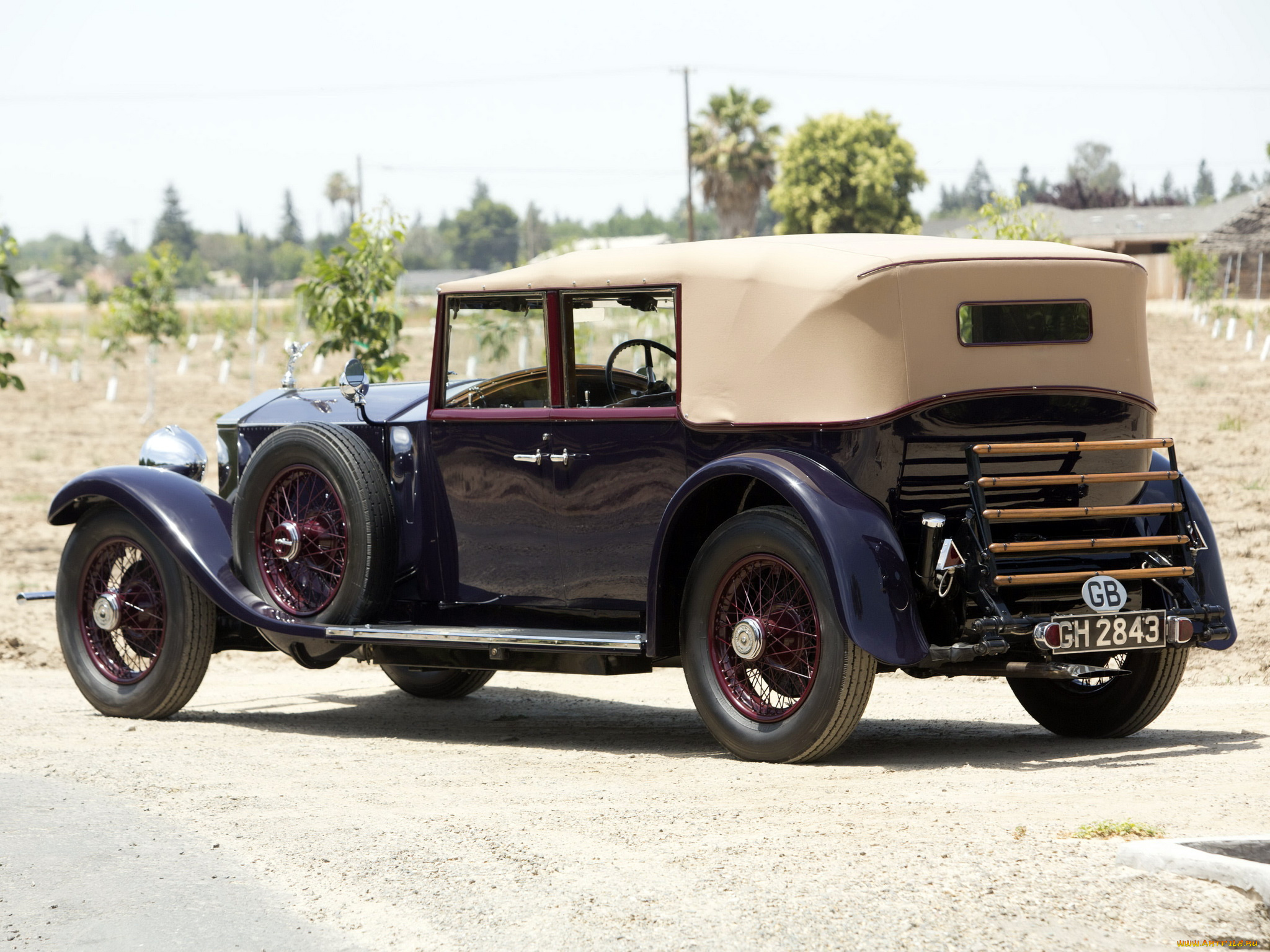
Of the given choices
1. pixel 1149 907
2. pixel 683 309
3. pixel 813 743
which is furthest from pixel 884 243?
pixel 1149 907

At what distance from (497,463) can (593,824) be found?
2.31m

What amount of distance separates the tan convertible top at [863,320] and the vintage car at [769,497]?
1 centimetres

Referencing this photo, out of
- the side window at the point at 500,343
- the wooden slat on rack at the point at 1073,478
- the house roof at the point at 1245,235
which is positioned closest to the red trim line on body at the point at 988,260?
the wooden slat on rack at the point at 1073,478

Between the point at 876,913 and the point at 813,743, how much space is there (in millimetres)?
2048

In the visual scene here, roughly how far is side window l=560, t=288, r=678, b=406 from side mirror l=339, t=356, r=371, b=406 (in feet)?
3.56

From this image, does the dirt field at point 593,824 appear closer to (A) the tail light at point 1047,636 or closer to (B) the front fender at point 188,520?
(A) the tail light at point 1047,636

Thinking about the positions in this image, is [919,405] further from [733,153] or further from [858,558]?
[733,153]

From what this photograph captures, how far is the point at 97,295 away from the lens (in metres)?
66.0

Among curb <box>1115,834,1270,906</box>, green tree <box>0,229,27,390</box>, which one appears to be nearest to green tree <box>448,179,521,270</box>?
green tree <box>0,229,27,390</box>

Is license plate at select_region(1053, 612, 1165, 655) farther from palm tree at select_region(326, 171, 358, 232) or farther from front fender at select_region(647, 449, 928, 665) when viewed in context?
palm tree at select_region(326, 171, 358, 232)

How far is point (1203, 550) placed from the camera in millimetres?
6461

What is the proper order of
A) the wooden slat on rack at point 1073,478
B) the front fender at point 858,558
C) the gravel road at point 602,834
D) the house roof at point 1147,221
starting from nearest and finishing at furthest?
the gravel road at point 602,834
the front fender at point 858,558
the wooden slat on rack at point 1073,478
the house roof at point 1147,221

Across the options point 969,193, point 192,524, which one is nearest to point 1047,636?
point 192,524

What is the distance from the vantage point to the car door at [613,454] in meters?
6.52
